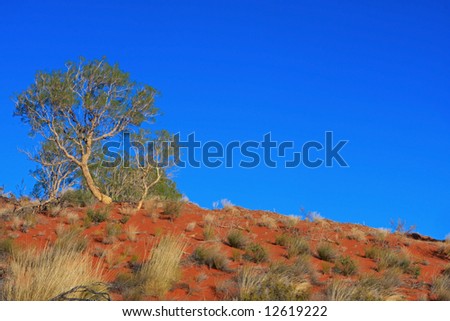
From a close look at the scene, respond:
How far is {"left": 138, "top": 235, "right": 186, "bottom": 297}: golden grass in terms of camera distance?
1304 centimetres

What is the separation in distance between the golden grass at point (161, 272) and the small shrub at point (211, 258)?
1.15 metres

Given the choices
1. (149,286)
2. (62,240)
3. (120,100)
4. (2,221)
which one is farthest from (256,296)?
(120,100)

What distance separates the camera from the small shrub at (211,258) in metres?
15.7

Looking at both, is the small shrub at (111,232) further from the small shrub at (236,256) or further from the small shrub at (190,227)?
the small shrub at (236,256)

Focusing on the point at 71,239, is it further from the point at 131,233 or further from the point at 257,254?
the point at 257,254

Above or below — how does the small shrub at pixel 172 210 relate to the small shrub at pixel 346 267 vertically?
above

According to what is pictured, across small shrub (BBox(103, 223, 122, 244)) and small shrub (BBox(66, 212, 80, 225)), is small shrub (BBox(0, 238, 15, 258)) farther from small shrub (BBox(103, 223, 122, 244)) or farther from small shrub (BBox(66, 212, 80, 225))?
small shrub (BBox(66, 212, 80, 225))

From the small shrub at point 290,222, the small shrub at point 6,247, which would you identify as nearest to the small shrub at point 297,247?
the small shrub at point 290,222

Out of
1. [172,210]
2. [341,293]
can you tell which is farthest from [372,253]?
[172,210]

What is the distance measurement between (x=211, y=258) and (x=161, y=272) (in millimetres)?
2452

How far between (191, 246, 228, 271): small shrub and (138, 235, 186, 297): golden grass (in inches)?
45.5
